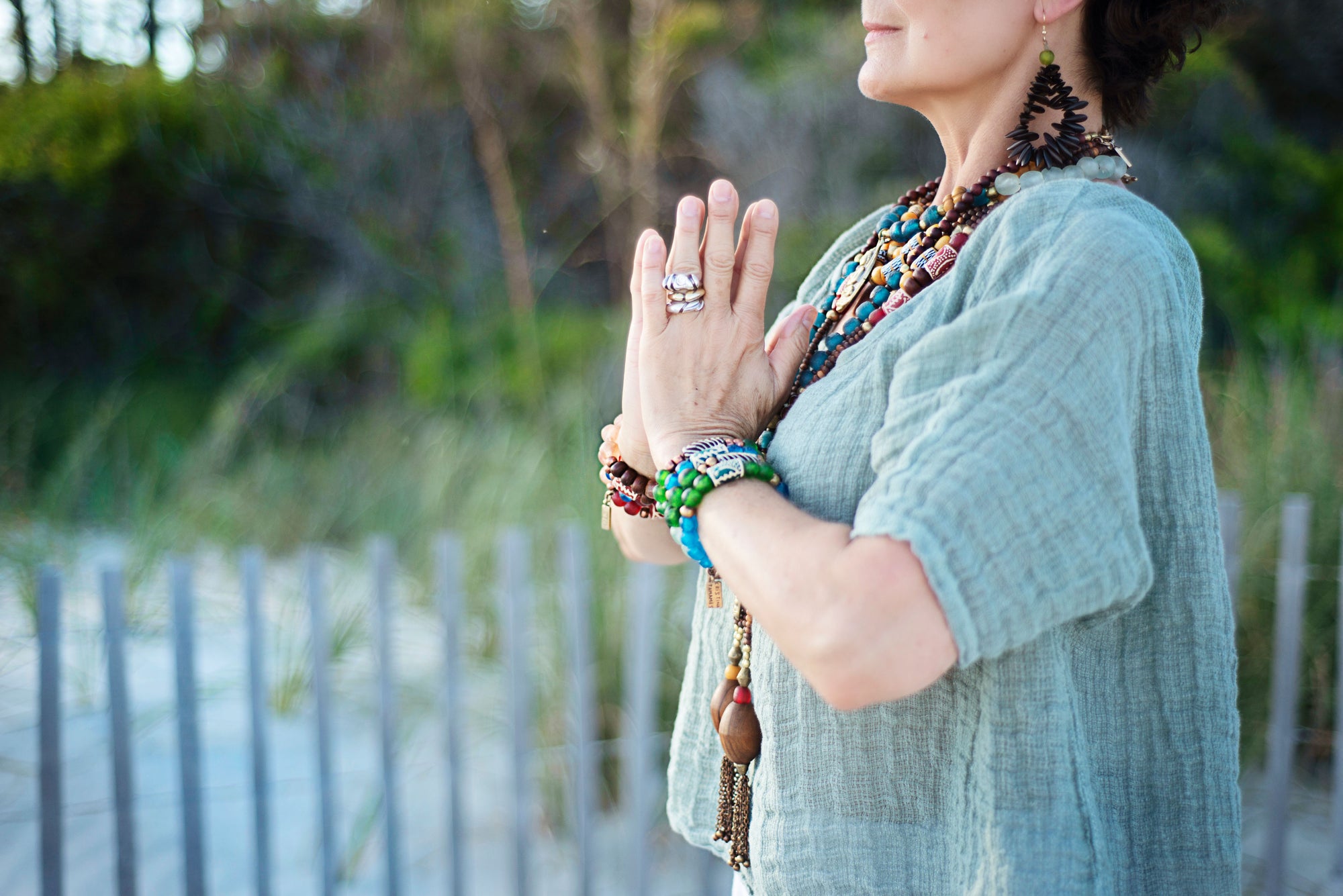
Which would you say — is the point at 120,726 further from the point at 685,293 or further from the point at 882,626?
the point at 882,626

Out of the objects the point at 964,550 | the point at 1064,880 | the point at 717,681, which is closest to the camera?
the point at 964,550

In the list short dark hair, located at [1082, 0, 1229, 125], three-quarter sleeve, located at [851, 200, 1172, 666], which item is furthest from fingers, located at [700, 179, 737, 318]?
short dark hair, located at [1082, 0, 1229, 125]

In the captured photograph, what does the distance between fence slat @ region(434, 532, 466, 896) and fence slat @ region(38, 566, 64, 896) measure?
0.78 meters

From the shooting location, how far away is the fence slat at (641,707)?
2.25m

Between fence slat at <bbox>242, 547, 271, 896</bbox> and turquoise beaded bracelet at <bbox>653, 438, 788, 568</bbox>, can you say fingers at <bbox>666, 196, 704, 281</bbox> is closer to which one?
turquoise beaded bracelet at <bbox>653, 438, 788, 568</bbox>

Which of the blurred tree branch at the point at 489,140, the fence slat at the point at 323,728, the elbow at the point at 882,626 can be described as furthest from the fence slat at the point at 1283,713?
the blurred tree branch at the point at 489,140

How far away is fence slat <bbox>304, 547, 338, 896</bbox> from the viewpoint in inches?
85.0

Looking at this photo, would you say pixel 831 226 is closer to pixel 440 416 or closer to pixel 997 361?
pixel 440 416

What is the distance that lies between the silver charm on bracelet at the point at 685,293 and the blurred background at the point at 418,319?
1.42m

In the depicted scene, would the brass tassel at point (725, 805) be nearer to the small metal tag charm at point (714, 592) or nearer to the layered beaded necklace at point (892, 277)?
the layered beaded necklace at point (892, 277)

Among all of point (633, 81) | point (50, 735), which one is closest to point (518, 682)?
point (50, 735)

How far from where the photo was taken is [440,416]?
17.3 ft

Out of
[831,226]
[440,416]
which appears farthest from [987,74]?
[831,226]

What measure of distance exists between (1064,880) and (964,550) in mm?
336
